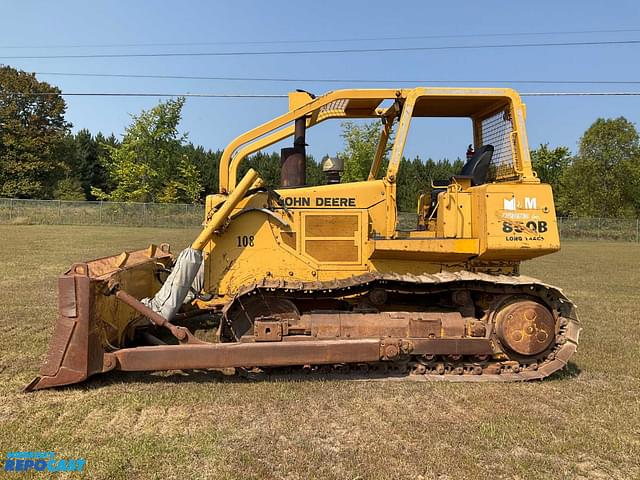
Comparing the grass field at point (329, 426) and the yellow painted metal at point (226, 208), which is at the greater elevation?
the yellow painted metal at point (226, 208)

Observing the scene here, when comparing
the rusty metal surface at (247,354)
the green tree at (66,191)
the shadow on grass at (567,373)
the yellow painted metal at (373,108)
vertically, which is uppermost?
the green tree at (66,191)

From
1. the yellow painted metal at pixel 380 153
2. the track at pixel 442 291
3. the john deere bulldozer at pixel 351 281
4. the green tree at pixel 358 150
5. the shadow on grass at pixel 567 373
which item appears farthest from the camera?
the green tree at pixel 358 150

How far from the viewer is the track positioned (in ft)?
18.1

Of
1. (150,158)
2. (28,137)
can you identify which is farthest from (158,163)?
(28,137)

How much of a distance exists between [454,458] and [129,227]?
39.7 m

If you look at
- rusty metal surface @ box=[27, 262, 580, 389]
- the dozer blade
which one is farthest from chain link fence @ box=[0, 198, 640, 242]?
rusty metal surface @ box=[27, 262, 580, 389]

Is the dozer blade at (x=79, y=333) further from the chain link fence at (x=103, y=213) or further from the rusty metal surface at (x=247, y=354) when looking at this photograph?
the chain link fence at (x=103, y=213)

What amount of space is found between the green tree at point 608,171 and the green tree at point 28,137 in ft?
190

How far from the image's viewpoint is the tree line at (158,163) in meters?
49.1

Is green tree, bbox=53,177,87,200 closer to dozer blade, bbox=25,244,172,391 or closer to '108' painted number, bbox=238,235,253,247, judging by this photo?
'108' painted number, bbox=238,235,253,247

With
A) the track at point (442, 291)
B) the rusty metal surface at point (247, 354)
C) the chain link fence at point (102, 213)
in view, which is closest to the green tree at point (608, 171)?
the chain link fence at point (102, 213)

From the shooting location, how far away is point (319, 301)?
6031 mm

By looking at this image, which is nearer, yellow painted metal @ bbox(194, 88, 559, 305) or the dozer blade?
the dozer blade

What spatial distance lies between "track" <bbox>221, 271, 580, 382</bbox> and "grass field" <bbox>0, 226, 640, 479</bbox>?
24cm
